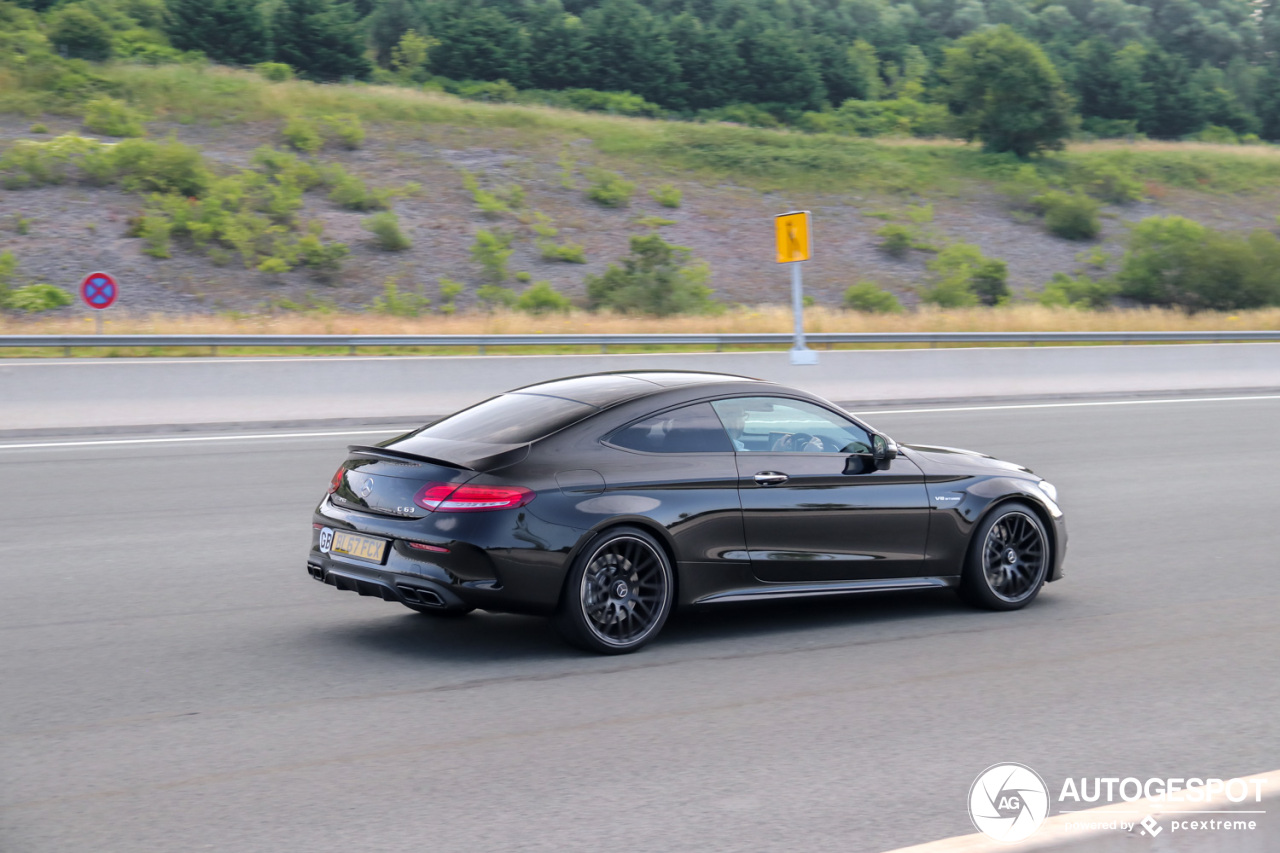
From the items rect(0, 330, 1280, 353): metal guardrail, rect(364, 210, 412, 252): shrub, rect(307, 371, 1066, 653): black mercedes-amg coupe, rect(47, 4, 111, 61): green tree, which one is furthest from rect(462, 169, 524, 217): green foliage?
rect(307, 371, 1066, 653): black mercedes-amg coupe

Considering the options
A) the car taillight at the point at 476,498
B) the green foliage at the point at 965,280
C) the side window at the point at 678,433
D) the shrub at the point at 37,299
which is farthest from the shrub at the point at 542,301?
the car taillight at the point at 476,498

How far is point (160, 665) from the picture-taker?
6.29m

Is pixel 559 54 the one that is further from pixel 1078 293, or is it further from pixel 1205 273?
pixel 1205 273

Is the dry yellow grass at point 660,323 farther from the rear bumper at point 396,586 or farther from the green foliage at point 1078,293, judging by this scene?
the rear bumper at point 396,586

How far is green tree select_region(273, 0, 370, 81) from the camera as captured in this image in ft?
221

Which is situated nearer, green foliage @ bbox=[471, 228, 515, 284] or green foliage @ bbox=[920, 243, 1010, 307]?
green foliage @ bbox=[471, 228, 515, 284]

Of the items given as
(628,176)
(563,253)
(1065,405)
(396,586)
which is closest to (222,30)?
(628,176)

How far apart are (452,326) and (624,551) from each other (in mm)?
23949

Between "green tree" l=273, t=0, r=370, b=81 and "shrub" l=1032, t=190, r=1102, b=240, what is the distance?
35.9 metres

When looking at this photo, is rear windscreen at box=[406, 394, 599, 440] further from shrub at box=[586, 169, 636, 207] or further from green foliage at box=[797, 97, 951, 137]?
green foliage at box=[797, 97, 951, 137]

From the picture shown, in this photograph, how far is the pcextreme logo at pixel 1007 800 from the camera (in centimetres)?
421

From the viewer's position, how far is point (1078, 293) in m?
46.1

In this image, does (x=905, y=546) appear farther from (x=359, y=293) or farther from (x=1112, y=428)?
(x=359, y=293)

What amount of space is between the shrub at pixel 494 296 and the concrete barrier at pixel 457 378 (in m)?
18.4
